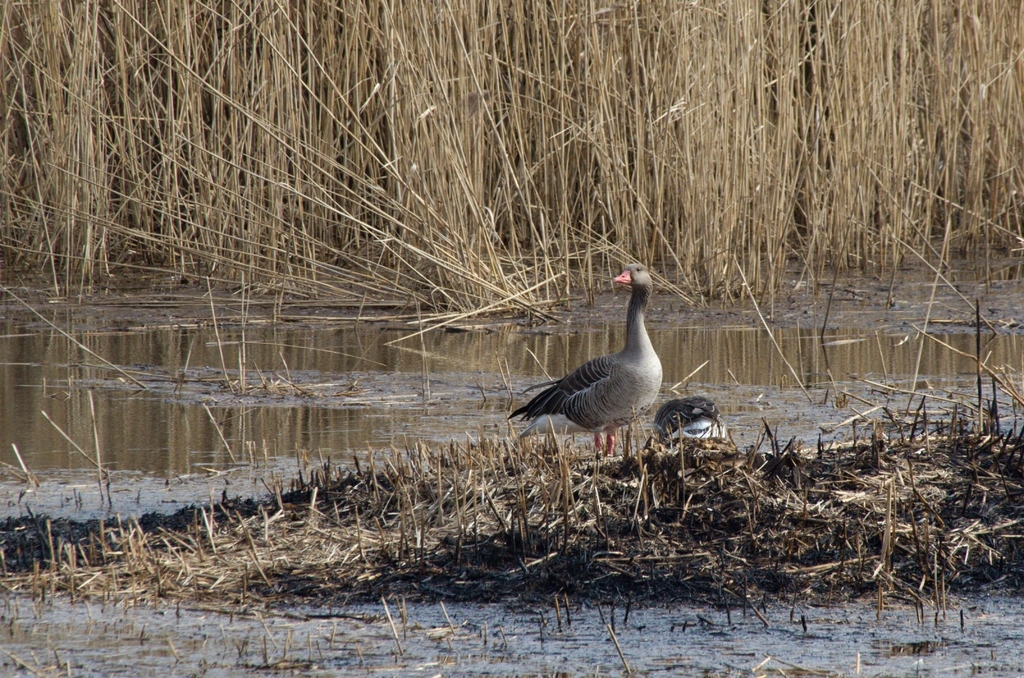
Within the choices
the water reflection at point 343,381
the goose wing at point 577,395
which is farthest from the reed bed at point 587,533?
the goose wing at point 577,395

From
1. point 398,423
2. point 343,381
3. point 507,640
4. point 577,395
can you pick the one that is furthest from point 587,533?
point 343,381

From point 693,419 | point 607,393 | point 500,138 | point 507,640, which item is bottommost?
point 507,640

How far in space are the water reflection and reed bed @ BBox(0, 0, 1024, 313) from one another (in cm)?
70

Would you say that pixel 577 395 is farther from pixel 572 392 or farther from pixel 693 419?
pixel 693 419

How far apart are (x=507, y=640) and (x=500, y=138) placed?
5921 millimetres

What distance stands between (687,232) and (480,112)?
1.79m

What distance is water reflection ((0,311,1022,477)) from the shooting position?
19.8ft

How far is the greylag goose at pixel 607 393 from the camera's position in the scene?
5.67 m

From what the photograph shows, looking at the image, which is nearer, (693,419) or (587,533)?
(587,533)

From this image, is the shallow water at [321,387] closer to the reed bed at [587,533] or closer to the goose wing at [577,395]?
the goose wing at [577,395]

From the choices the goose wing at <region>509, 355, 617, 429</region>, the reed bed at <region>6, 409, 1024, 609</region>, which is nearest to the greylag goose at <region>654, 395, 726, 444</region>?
the goose wing at <region>509, 355, 617, 429</region>

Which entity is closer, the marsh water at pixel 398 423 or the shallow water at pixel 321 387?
the marsh water at pixel 398 423

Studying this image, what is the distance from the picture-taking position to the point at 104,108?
10.4 metres

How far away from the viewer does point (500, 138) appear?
9.05 metres
